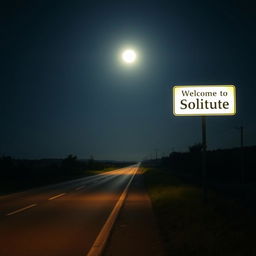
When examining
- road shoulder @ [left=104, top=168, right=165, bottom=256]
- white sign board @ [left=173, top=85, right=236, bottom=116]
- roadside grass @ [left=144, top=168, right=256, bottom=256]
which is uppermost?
white sign board @ [left=173, top=85, right=236, bottom=116]

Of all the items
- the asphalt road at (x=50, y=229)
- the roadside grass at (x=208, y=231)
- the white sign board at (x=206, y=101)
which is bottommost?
the asphalt road at (x=50, y=229)

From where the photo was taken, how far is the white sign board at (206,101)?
45.5 feet

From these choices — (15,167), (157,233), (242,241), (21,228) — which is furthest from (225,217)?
(15,167)

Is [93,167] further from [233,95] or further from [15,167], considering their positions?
[233,95]

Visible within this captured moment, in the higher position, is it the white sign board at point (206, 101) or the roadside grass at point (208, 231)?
the white sign board at point (206, 101)

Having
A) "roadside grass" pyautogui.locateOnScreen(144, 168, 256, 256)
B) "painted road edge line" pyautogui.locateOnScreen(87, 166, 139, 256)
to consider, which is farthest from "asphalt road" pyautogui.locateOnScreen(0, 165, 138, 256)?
"roadside grass" pyautogui.locateOnScreen(144, 168, 256, 256)

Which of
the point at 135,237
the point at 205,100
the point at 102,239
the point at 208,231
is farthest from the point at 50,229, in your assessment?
the point at 205,100

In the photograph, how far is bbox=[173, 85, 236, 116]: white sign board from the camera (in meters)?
13.9

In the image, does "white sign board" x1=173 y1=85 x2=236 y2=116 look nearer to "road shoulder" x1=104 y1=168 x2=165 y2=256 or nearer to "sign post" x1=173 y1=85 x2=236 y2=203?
"sign post" x1=173 y1=85 x2=236 y2=203

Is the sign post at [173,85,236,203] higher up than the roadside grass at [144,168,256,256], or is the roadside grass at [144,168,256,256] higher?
the sign post at [173,85,236,203]

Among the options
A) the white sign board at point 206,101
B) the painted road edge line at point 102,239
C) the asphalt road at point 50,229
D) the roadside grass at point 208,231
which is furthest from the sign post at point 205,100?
the asphalt road at point 50,229

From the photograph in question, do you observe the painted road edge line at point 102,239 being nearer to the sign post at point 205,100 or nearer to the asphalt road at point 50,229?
the asphalt road at point 50,229

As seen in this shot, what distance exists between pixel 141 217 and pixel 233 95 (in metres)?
5.45

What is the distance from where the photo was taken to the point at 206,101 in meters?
13.9
